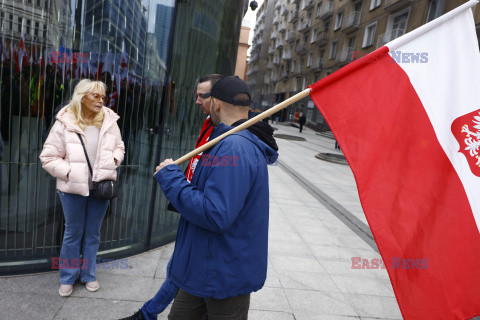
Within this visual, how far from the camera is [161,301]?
2.34 meters

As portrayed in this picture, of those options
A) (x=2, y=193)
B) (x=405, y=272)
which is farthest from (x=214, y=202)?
(x=2, y=193)

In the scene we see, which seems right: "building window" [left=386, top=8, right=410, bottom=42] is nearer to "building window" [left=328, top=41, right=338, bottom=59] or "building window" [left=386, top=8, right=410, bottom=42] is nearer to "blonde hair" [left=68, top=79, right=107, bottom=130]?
"building window" [left=328, top=41, right=338, bottom=59]

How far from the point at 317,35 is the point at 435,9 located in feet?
56.6

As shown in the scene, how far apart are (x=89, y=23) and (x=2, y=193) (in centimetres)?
170

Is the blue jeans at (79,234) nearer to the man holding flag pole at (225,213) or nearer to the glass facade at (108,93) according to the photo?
the glass facade at (108,93)

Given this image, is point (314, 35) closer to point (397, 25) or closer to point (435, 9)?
point (397, 25)

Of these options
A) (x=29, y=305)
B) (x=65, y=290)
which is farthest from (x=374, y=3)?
(x=29, y=305)

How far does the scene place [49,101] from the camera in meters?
2.88

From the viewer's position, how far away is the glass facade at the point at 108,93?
9.07 feet

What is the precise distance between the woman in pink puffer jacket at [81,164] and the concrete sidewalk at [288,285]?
230 mm

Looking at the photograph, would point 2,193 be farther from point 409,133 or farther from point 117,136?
point 409,133

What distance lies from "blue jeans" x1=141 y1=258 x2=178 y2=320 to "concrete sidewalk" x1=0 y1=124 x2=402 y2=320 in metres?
0.25

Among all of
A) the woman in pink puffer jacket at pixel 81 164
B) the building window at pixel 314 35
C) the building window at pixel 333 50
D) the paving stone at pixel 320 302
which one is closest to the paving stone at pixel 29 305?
the woman in pink puffer jacket at pixel 81 164

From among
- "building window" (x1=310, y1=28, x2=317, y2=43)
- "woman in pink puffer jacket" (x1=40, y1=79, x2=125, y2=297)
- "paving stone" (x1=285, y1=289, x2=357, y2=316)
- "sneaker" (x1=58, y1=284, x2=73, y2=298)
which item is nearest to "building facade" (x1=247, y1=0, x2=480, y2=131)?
"building window" (x1=310, y1=28, x2=317, y2=43)
